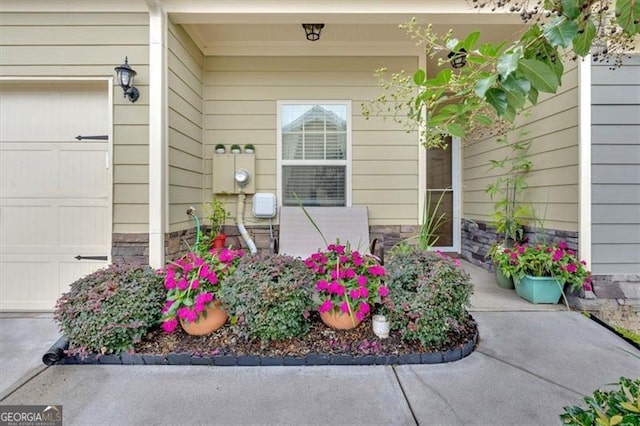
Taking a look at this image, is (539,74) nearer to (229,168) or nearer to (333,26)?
(333,26)

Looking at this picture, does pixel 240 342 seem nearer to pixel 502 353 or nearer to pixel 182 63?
pixel 502 353

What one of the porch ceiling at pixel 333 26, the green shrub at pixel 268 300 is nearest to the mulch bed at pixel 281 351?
the green shrub at pixel 268 300

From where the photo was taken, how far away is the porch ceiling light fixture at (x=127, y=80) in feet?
9.07

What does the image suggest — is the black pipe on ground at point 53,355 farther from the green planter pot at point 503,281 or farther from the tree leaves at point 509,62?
the green planter pot at point 503,281

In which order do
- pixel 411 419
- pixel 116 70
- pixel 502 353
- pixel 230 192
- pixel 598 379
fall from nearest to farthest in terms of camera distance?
pixel 411 419 < pixel 598 379 < pixel 502 353 < pixel 116 70 < pixel 230 192

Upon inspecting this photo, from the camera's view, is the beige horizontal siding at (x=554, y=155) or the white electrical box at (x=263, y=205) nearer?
the beige horizontal siding at (x=554, y=155)

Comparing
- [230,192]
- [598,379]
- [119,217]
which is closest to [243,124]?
[230,192]

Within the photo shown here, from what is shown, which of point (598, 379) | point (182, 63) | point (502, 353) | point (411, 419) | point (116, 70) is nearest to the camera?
point (411, 419)

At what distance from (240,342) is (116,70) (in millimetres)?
2678

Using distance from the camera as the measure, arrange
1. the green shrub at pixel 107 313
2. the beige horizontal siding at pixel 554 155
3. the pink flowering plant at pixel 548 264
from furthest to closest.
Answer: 1. the beige horizontal siding at pixel 554 155
2. the pink flowering plant at pixel 548 264
3. the green shrub at pixel 107 313

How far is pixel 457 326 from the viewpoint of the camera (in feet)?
7.15

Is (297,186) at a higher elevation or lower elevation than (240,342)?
higher

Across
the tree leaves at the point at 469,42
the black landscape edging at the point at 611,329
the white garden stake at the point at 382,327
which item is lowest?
the black landscape edging at the point at 611,329

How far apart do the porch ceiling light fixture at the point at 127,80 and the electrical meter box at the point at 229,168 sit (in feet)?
3.71
